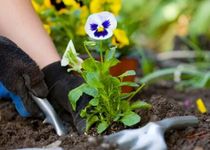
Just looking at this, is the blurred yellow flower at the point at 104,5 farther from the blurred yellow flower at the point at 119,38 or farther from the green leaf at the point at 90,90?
the green leaf at the point at 90,90

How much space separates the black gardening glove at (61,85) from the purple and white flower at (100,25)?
0.22 meters

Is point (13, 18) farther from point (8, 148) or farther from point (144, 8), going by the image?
point (144, 8)

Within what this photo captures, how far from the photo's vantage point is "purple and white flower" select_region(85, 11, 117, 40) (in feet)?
5.74

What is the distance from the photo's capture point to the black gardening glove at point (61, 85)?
6.35ft

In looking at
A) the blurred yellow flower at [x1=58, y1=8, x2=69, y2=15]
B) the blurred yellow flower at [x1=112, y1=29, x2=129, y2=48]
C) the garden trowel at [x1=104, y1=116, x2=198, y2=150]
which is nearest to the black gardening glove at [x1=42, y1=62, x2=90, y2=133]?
the garden trowel at [x1=104, y1=116, x2=198, y2=150]

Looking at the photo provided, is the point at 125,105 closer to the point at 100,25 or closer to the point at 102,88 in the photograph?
the point at 102,88

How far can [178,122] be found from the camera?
66.6 inches

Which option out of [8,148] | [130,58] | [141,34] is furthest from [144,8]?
[8,148]

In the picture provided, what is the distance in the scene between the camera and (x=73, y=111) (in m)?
1.89

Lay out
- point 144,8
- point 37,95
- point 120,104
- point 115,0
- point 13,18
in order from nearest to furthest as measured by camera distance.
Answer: point 120,104 < point 37,95 < point 13,18 < point 115,0 < point 144,8

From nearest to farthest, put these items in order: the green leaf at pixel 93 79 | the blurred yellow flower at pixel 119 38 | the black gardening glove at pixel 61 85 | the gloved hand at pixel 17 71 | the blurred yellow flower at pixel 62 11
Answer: the green leaf at pixel 93 79 < the gloved hand at pixel 17 71 < the black gardening glove at pixel 61 85 < the blurred yellow flower at pixel 119 38 < the blurred yellow flower at pixel 62 11

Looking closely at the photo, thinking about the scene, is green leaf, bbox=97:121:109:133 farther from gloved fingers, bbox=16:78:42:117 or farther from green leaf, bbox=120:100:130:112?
gloved fingers, bbox=16:78:42:117

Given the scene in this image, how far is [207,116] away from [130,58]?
787 millimetres

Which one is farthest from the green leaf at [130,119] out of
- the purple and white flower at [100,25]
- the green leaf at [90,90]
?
the purple and white flower at [100,25]
